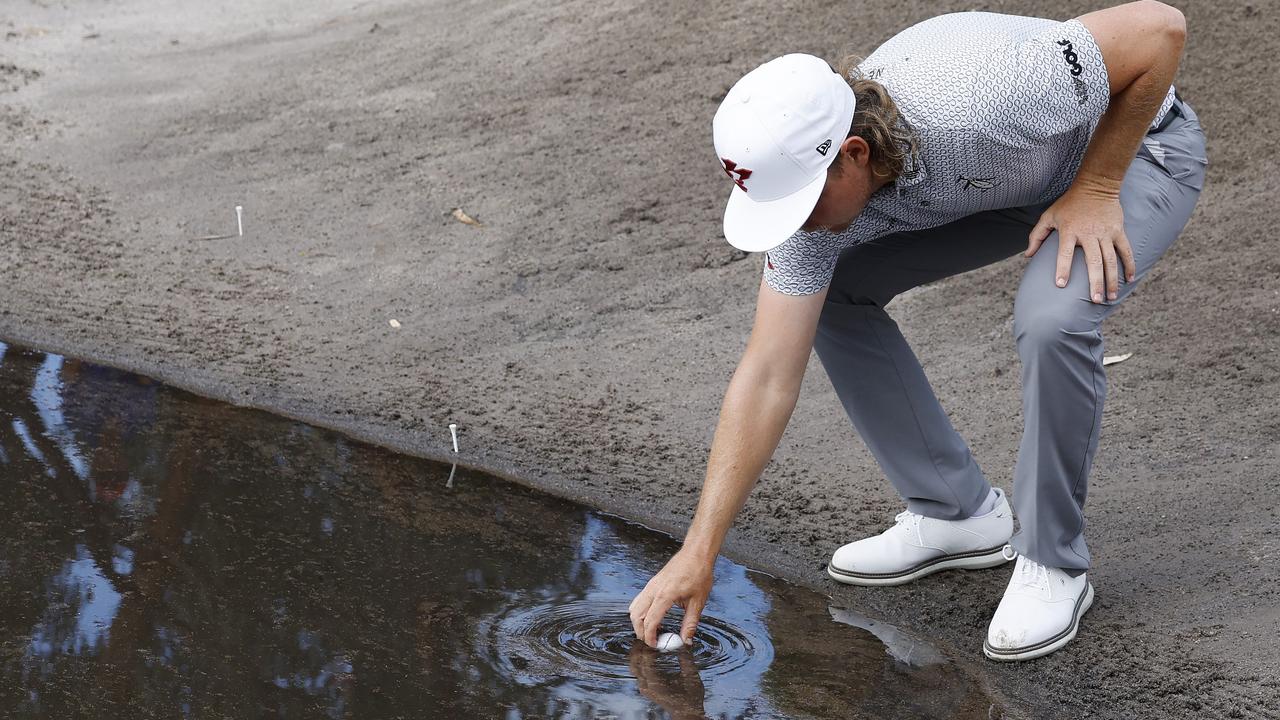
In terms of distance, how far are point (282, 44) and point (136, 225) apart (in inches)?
122

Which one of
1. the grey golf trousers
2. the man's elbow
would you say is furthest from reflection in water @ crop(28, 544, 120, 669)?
the man's elbow

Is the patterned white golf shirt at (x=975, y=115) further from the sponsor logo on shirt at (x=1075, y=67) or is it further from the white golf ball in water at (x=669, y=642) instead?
the white golf ball in water at (x=669, y=642)

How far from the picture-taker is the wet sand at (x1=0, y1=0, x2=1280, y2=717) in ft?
11.6

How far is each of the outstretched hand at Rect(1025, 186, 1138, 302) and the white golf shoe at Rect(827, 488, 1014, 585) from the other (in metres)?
0.83

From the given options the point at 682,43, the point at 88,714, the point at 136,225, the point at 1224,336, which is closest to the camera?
the point at 88,714

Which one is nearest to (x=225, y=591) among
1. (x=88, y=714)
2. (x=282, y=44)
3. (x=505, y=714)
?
(x=88, y=714)

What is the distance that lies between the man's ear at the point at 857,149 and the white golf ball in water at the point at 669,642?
3.81 ft

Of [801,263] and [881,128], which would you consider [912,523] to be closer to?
[801,263]

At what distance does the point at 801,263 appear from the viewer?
9.70 feet

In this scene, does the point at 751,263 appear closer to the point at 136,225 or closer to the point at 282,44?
the point at 136,225

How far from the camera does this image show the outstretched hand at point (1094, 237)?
2.88 metres

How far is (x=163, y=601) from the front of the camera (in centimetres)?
326

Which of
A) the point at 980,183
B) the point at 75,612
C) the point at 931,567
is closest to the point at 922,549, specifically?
the point at 931,567

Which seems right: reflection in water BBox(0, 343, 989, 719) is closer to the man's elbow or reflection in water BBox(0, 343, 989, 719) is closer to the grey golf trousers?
the grey golf trousers
